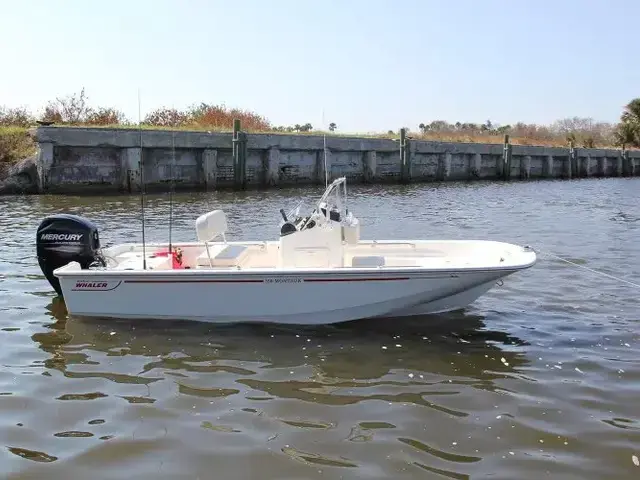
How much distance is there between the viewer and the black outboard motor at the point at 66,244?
795 centimetres

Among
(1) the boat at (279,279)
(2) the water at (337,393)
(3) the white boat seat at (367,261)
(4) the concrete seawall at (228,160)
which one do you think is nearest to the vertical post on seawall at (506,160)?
(4) the concrete seawall at (228,160)

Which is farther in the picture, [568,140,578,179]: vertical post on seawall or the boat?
[568,140,578,179]: vertical post on seawall

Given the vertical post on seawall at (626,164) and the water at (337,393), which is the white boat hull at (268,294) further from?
the vertical post on seawall at (626,164)

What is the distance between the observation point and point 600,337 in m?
7.10

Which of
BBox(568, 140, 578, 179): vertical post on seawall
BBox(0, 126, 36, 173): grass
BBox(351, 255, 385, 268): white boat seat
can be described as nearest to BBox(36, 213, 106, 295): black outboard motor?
BBox(351, 255, 385, 268): white boat seat

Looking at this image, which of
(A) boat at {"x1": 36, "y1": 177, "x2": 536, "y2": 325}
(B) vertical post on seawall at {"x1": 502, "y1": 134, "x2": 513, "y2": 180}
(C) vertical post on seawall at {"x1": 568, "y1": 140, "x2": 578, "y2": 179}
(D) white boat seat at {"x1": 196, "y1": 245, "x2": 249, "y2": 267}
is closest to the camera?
(A) boat at {"x1": 36, "y1": 177, "x2": 536, "y2": 325}

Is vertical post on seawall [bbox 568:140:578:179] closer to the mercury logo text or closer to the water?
the water

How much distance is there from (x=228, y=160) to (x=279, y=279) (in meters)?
21.0

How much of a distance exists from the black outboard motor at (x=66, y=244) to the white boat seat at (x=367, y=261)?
305cm

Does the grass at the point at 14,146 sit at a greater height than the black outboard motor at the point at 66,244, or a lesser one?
greater

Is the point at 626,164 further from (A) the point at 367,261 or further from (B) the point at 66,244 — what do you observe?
(B) the point at 66,244

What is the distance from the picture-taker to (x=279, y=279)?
286 inches

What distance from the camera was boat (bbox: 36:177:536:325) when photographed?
724 centimetres

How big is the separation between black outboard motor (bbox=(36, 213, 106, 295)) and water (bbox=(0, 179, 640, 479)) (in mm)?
719
